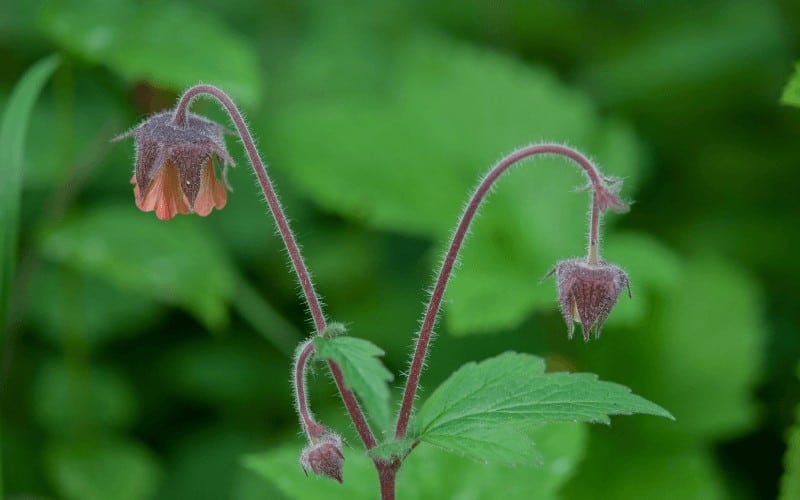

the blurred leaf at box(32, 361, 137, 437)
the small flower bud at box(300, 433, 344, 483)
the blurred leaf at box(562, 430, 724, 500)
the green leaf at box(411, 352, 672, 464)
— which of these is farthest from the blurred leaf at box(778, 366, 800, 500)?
the blurred leaf at box(32, 361, 137, 437)

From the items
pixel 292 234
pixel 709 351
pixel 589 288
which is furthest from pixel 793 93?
pixel 709 351

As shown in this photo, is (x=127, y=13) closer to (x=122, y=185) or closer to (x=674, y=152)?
(x=122, y=185)

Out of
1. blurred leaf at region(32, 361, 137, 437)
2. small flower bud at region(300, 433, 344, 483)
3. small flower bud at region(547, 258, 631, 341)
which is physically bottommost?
blurred leaf at region(32, 361, 137, 437)

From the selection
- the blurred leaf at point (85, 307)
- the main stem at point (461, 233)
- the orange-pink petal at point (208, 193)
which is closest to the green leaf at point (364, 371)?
the main stem at point (461, 233)

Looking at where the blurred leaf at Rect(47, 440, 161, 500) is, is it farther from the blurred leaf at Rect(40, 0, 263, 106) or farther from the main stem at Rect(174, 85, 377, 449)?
the main stem at Rect(174, 85, 377, 449)

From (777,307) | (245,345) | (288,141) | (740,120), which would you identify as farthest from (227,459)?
(740,120)

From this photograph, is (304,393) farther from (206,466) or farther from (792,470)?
(206,466)
